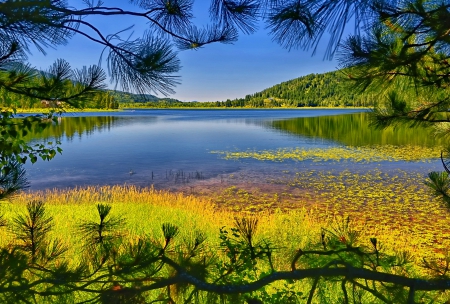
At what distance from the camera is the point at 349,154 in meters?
18.8

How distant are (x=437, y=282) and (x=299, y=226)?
6.19 m

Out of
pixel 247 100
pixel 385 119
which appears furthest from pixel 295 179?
pixel 247 100

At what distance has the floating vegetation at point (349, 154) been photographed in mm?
17241

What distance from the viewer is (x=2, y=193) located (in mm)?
1731

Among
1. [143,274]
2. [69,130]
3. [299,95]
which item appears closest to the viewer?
[143,274]

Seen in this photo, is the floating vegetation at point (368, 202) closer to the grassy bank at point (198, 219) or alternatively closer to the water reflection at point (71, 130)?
the grassy bank at point (198, 219)

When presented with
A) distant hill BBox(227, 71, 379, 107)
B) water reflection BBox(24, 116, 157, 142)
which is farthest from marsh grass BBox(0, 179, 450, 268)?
distant hill BBox(227, 71, 379, 107)

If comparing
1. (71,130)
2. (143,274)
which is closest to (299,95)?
(71,130)

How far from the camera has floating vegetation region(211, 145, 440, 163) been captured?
17.2 metres

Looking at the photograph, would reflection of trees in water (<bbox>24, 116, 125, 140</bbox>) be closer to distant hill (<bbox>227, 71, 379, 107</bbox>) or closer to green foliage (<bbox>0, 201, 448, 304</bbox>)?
green foliage (<bbox>0, 201, 448, 304</bbox>)

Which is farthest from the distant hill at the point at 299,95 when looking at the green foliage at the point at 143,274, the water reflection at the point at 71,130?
the green foliage at the point at 143,274

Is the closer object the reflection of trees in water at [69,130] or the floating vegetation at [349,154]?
the floating vegetation at [349,154]

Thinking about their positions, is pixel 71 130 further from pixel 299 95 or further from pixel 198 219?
pixel 299 95

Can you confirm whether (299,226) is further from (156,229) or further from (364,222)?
(156,229)
